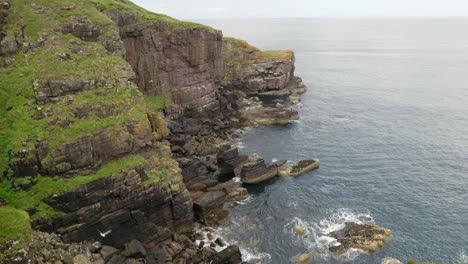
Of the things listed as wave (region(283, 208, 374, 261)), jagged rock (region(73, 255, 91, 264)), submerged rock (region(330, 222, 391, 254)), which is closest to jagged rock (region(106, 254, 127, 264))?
jagged rock (region(73, 255, 91, 264))

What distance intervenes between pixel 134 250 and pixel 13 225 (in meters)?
13.5

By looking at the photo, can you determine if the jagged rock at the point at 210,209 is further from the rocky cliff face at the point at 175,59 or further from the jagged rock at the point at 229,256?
the rocky cliff face at the point at 175,59

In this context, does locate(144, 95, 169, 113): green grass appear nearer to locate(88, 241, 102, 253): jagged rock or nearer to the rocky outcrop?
the rocky outcrop

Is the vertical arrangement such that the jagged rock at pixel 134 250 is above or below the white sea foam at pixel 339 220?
above

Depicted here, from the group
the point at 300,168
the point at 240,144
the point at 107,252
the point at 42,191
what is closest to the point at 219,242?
the point at 107,252

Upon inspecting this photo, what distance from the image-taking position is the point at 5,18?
54.5 metres

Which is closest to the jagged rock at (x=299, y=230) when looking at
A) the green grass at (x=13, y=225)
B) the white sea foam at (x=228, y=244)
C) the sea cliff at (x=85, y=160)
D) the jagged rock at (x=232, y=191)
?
the white sea foam at (x=228, y=244)

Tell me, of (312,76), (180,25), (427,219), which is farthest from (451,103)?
(180,25)

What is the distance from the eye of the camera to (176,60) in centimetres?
8788

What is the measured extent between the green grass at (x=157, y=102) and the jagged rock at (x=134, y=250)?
4253 centimetres

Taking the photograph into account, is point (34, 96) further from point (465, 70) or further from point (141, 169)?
point (465, 70)

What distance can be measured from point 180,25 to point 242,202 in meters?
48.8

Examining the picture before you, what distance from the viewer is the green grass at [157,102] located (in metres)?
Result: 82.1

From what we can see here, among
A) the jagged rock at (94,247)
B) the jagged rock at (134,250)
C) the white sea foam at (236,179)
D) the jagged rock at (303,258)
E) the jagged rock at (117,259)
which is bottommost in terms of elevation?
the white sea foam at (236,179)
